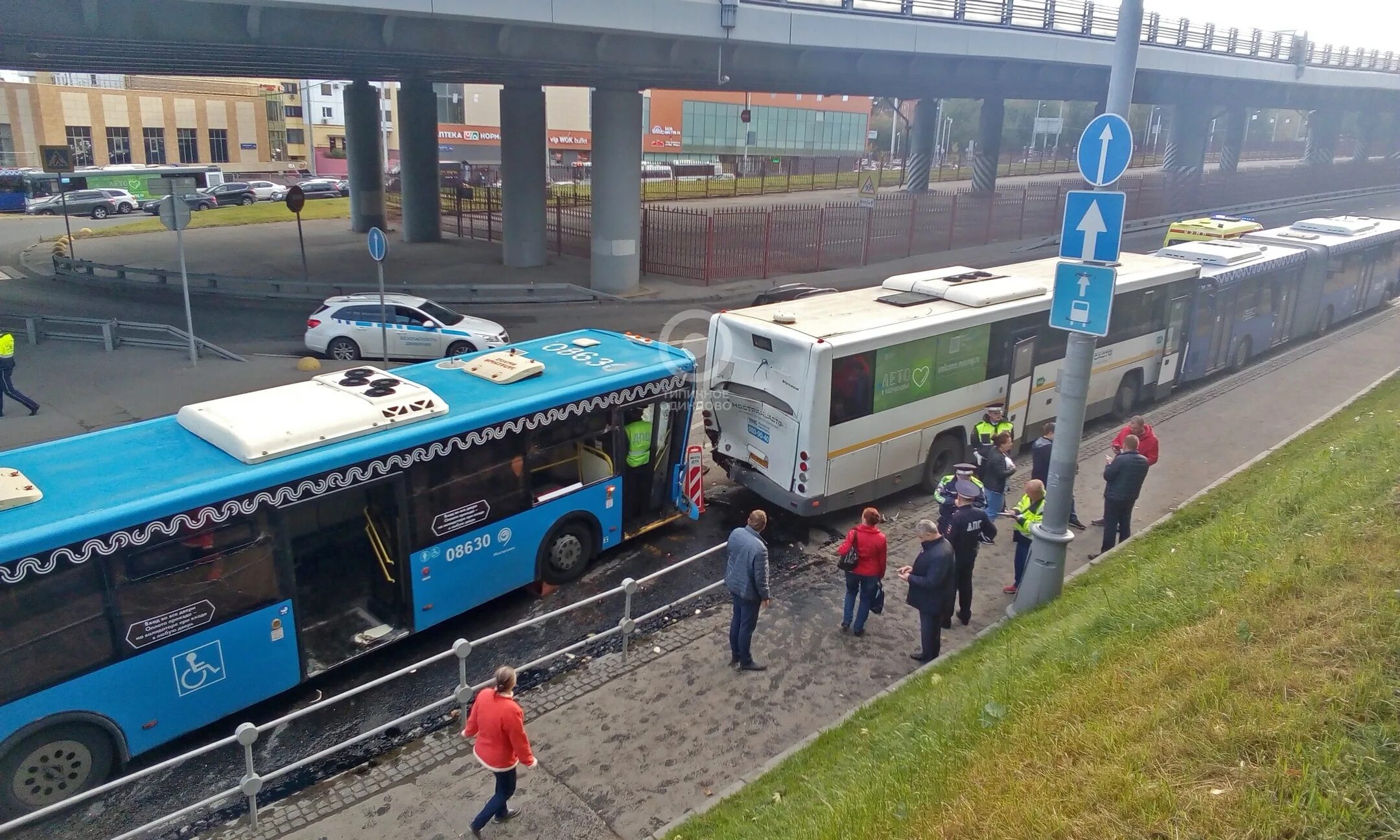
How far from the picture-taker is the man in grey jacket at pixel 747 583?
8523mm

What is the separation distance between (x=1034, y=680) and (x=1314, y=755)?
236 centimetres

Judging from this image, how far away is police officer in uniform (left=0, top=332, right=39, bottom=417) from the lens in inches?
621

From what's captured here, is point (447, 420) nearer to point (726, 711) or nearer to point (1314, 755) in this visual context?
point (726, 711)

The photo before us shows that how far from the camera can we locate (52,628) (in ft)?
21.7

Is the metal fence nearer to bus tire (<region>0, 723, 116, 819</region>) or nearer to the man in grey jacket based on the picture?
the man in grey jacket

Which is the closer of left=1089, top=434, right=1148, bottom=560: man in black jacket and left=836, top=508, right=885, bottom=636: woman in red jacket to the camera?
left=836, top=508, right=885, bottom=636: woman in red jacket

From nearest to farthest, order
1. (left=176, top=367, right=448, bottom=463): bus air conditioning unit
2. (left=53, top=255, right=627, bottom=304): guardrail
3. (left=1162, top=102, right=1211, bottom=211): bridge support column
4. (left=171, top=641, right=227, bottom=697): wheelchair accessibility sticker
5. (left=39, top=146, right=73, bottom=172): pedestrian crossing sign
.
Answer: (left=171, top=641, right=227, bottom=697): wheelchair accessibility sticker → (left=176, top=367, right=448, bottom=463): bus air conditioning unit → (left=39, top=146, right=73, bottom=172): pedestrian crossing sign → (left=53, top=255, right=627, bottom=304): guardrail → (left=1162, top=102, right=1211, bottom=211): bridge support column

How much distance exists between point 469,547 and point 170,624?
2.79 meters

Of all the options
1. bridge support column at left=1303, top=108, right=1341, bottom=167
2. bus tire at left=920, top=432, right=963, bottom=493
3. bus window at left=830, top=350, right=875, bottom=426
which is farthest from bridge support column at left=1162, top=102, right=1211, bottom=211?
bus window at left=830, top=350, right=875, bottom=426

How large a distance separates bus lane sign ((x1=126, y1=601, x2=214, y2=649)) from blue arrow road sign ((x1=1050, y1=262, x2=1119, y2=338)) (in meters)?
8.03

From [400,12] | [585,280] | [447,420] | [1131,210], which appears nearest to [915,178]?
[1131,210]

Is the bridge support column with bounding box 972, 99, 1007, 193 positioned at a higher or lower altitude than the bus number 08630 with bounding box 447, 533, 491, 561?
higher

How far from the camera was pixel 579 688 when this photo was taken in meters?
8.57

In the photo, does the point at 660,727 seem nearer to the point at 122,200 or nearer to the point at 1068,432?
the point at 1068,432
